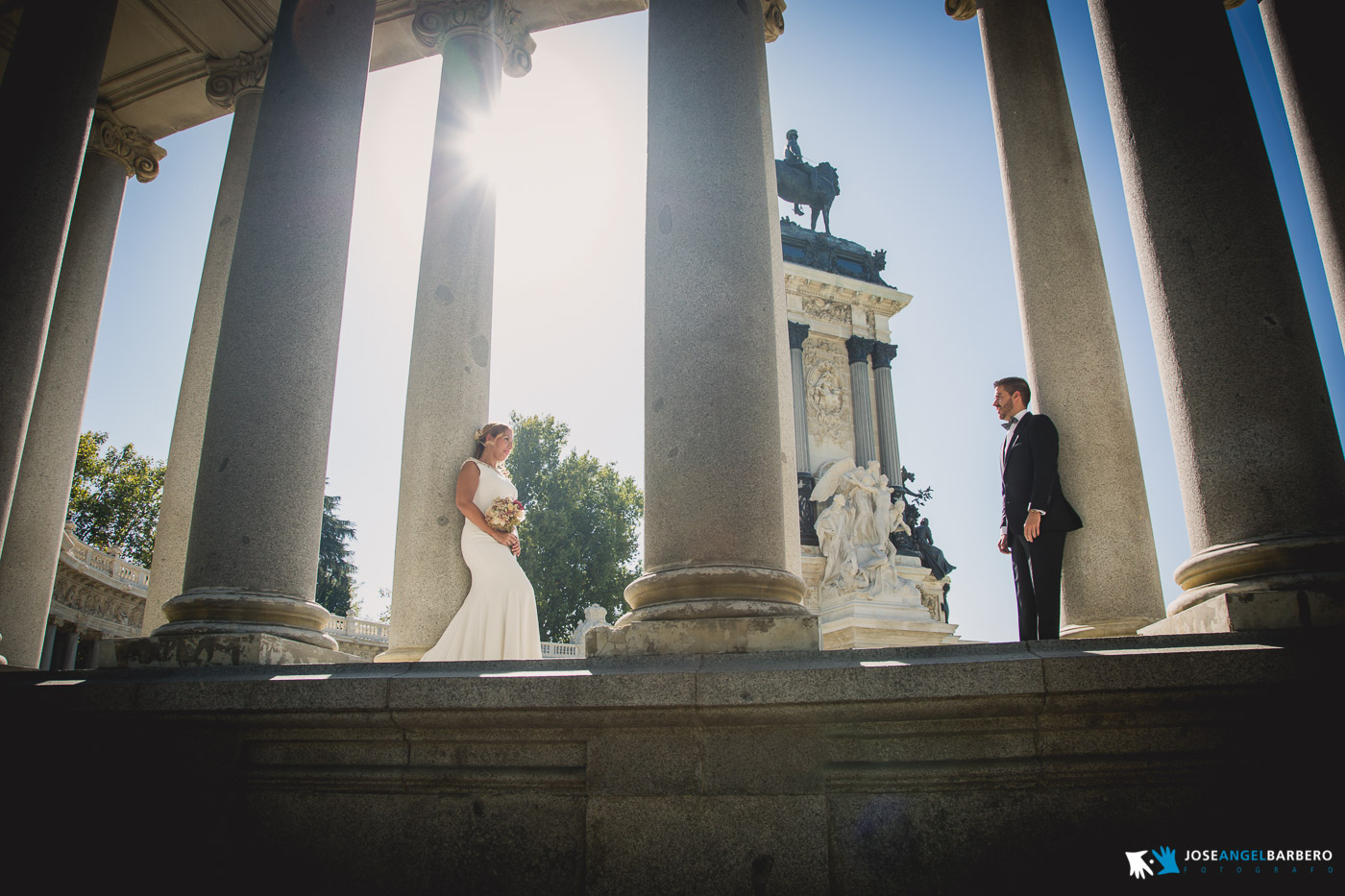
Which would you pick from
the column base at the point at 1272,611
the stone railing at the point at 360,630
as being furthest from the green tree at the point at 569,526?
the column base at the point at 1272,611

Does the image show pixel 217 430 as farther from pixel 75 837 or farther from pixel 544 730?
pixel 544 730

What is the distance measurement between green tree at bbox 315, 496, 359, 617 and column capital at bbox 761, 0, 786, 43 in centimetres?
10348

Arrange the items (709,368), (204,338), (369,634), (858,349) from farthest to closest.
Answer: (369,634), (858,349), (204,338), (709,368)

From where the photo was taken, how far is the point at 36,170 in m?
17.9

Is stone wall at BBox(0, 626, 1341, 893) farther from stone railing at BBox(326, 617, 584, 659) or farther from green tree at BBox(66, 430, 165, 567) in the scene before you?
green tree at BBox(66, 430, 165, 567)

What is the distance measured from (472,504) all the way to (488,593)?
2050 mm

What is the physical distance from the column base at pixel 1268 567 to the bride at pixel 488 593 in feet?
40.1

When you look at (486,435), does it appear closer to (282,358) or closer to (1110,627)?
(282,358)

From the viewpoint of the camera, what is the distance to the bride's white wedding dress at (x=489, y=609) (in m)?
18.0

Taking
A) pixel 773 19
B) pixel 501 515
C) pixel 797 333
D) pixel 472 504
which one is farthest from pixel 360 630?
pixel 773 19

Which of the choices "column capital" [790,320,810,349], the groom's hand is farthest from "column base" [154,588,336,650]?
"column capital" [790,320,810,349]

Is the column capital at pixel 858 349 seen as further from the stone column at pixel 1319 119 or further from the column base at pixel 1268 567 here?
the column base at pixel 1268 567

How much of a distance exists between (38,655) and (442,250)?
55.0ft

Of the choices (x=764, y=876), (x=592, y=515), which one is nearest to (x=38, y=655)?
(x=764, y=876)
